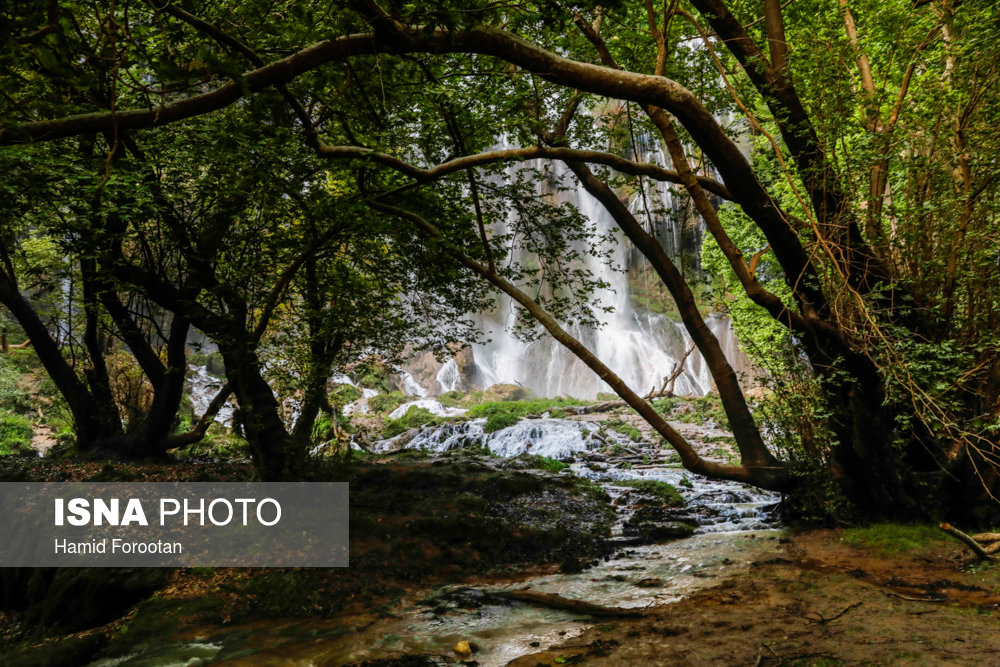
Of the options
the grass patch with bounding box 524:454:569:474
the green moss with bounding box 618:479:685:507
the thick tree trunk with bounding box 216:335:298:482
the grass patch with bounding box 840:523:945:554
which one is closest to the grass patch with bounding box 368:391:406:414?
the grass patch with bounding box 524:454:569:474

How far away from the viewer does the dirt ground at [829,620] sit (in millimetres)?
3225

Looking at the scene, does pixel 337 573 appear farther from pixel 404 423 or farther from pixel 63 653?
pixel 404 423

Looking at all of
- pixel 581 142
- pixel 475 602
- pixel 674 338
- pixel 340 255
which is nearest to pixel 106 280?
pixel 340 255

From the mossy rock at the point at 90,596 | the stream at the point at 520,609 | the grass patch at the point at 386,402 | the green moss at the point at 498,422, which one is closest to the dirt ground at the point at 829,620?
the stream at the point at 520,609

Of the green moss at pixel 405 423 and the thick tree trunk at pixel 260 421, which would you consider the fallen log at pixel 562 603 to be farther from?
the green moss at pixel 405 423

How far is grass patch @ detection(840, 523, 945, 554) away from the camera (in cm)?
550

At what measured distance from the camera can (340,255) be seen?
27.6 feet

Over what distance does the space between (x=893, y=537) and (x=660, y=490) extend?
17.5 feet

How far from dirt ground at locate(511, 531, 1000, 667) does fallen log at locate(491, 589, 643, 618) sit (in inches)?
9.7

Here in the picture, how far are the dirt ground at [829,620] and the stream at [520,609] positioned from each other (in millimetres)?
463

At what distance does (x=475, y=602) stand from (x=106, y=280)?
618 centimetres

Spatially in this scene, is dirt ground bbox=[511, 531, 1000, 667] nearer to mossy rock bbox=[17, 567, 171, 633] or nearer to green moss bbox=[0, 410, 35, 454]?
mossy rock bbox=[17, 567, 171, 633]

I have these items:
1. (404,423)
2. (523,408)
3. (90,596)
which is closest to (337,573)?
(90,596)

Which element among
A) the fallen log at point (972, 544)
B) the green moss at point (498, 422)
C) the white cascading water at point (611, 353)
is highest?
the white cascading water at point (611, 353)
